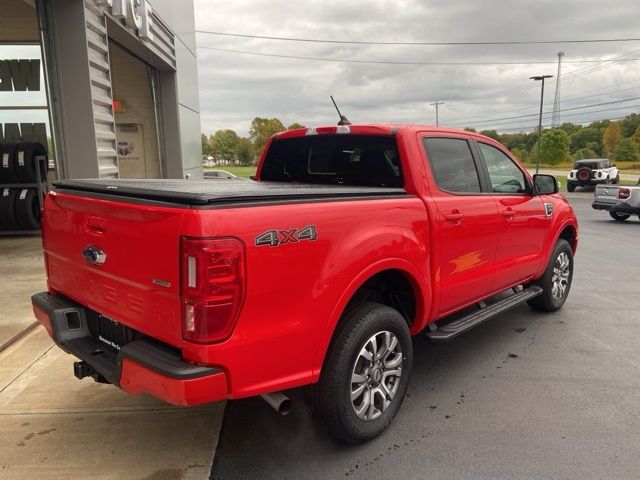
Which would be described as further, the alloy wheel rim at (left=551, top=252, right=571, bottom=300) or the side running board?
the alloy wheel rim at (left=551, top=252, right=571, bottom=300)

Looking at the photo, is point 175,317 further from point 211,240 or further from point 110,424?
point 110,424

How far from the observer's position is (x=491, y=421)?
3.27 meters

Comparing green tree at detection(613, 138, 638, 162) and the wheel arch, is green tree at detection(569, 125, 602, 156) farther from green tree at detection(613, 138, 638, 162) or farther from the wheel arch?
the wheel arch

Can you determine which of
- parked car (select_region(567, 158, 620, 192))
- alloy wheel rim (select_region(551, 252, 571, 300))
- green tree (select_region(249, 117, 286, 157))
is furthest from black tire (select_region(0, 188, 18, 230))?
green tree (select_region(249, 117, 286, 157))

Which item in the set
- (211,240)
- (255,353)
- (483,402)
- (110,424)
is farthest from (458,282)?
(110,424)

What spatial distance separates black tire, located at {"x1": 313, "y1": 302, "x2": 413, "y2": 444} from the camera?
2738 mm

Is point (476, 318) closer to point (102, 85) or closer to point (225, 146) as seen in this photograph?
point (102, 85)

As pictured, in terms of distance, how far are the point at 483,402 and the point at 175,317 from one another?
7.58 feet

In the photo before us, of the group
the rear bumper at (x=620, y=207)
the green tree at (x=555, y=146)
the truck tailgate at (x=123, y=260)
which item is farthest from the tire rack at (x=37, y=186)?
the green tree at (x=555, y=146)

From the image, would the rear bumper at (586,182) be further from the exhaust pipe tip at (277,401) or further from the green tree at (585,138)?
the green tree at (585,138)

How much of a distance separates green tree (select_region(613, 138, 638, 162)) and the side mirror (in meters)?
89.4

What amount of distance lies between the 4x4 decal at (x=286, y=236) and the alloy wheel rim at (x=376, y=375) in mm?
805

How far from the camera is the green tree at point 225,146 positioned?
111 meters

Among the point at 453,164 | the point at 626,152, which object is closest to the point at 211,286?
the point at 453,164
